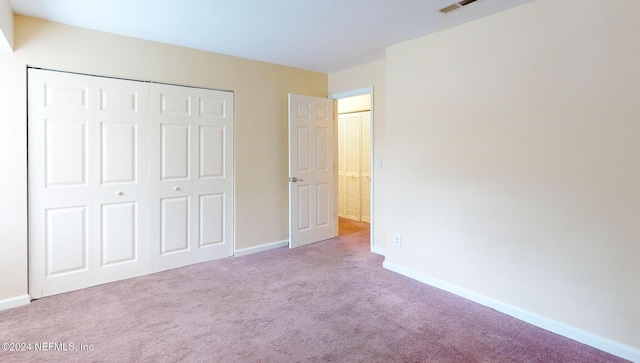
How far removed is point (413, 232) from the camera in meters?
3.37

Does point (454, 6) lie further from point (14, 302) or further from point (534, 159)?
point (14, 302)

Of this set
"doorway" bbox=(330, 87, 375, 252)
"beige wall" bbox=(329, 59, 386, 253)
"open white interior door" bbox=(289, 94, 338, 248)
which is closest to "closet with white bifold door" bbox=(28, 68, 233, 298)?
"open white interior door" bbox=(289, 94, 338, 248)

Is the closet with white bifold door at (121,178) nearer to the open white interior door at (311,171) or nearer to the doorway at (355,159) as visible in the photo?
the open white interior door at (311,171)

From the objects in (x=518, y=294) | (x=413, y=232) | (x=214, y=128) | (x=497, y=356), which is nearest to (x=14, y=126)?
(x=214, y=128)

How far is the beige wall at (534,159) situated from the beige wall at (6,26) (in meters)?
3.31

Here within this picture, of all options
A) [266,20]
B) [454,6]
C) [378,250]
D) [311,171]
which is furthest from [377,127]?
[266,20]

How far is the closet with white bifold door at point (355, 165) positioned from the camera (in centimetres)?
596

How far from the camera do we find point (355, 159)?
20.2ft

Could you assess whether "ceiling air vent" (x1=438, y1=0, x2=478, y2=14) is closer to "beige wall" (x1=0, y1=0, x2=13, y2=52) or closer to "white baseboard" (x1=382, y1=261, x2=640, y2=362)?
→ "white baseboard" (x1=382, y1=261, x2=640, y2=362)

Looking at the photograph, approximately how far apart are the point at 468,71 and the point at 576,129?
3.22 ft

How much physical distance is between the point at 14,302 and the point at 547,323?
4253 millimetres

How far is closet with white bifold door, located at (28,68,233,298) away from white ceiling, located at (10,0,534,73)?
526 millimetres

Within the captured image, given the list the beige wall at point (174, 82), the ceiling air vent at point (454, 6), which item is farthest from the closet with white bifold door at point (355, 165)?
the ceiling air vent at point (454, 6)

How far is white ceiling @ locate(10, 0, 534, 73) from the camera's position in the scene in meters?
2.50
